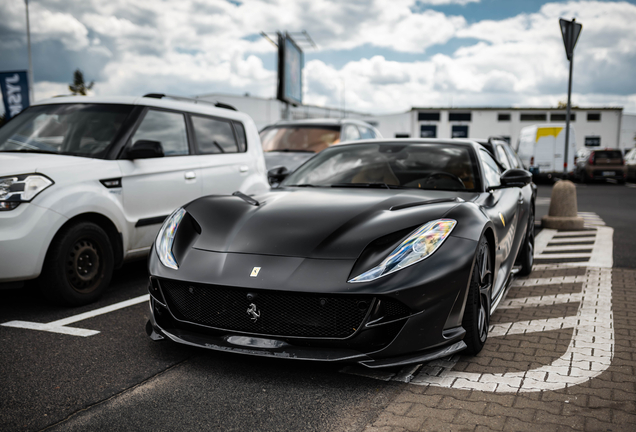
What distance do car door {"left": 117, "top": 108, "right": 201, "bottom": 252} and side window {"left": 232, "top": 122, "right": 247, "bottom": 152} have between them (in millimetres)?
916

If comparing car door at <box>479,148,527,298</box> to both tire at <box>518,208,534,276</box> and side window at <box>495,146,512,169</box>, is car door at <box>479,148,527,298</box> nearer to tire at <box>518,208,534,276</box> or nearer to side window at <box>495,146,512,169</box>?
tire at <box>518,208,534,276</box>

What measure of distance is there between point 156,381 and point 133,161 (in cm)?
262

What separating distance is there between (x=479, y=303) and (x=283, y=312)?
121 centimetres

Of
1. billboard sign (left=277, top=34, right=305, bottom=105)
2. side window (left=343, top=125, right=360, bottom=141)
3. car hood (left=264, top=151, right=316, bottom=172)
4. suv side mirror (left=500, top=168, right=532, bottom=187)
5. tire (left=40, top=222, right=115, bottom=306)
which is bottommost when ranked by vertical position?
tire (left=40, top=222, right=115, bottom=306)

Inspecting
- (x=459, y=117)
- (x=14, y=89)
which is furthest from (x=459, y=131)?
(x=14, y=89)

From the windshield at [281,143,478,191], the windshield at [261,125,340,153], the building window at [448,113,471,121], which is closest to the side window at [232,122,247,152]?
the windshield at [281,143,478,191]

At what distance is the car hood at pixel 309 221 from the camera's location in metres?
3.04

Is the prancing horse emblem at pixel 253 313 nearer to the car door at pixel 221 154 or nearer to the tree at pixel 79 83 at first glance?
the car door at pixel 221 154

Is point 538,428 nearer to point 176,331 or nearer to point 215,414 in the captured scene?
point 215,414

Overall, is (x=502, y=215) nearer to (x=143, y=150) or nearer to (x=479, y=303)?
(x=479, y=303)

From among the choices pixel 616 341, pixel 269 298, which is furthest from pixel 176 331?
pixel 616 341

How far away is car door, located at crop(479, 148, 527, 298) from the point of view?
13.0ft

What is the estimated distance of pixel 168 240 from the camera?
3377mm

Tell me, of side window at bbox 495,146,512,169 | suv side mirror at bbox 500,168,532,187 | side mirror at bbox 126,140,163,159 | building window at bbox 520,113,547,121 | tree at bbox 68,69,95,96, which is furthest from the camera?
tree at bbox 68,69,95,96
